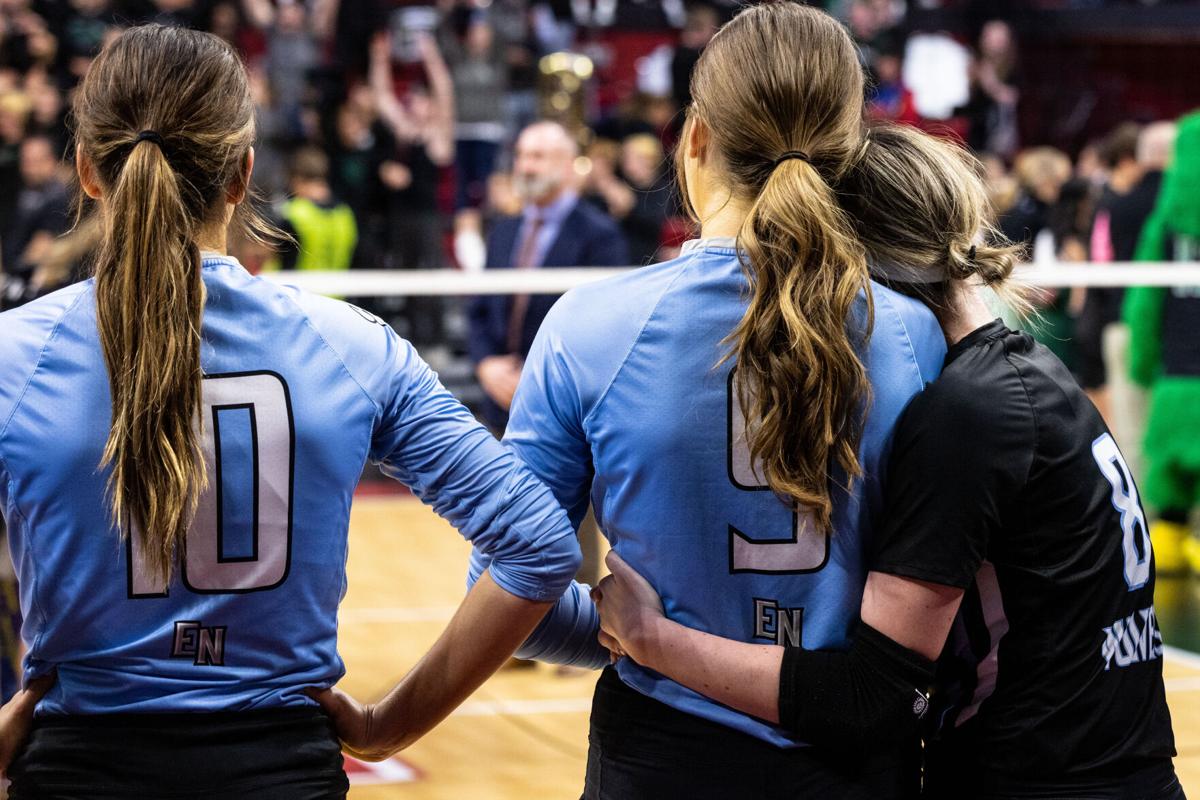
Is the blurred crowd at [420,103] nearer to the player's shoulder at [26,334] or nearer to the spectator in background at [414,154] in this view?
the spectator in background at [414,154]

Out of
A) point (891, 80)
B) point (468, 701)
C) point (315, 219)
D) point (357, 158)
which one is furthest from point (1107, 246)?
point (891, 80)

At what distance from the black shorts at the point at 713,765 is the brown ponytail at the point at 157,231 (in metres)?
0.60

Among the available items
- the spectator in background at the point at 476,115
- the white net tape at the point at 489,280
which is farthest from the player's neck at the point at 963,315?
the spectator in background at the point at 476,115

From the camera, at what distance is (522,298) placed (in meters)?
5.65

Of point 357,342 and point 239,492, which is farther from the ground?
point 357,342

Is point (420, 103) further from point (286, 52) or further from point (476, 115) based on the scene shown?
point (286, 52)

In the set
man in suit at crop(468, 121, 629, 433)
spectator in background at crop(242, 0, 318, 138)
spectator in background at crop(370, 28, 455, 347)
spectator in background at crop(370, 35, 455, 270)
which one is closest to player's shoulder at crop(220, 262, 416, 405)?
man in suit at crop(468, 121, 629, 433)

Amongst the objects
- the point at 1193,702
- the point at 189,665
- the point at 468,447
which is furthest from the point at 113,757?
the point at 1193,702

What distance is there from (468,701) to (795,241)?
147 inches

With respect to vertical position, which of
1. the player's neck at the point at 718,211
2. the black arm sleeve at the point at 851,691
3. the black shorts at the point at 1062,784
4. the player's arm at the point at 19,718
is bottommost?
the black shorts at the point at 1062,784

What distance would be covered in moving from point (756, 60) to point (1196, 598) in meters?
5.48

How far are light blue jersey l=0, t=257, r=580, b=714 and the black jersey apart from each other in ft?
1.65

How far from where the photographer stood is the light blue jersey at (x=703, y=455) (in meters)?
1.81

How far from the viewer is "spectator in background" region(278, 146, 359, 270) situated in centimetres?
1050
